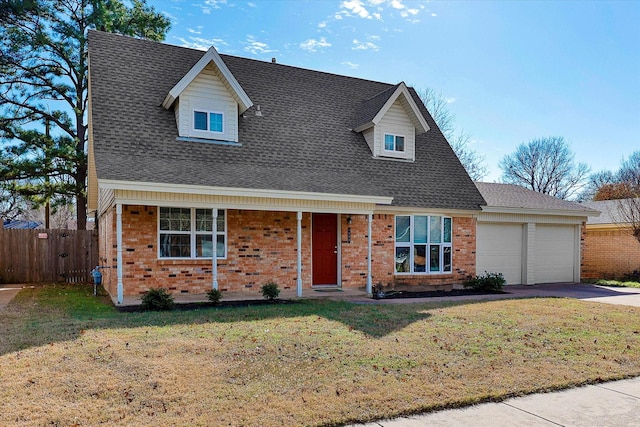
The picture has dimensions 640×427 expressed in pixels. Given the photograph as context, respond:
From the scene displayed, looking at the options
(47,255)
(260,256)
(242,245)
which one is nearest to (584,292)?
(260,256)

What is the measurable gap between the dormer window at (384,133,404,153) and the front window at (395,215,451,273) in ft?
8.57

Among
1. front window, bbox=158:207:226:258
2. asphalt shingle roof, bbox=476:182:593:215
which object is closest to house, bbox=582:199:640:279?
asphalt shingle roof, bbox=476:182:593:215

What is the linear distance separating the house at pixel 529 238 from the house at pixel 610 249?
3.42 meters

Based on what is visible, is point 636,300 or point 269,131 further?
point 269,131

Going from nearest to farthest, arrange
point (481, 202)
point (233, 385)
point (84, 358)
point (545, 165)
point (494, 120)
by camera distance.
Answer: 1. point (233, 385)
2. point (84, 358)
3. point (481, 202)
4. point (494, 120)
5. point (545, 165)

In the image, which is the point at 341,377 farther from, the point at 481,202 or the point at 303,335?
the point at 481,202

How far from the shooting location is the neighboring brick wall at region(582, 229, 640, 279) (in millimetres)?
20109

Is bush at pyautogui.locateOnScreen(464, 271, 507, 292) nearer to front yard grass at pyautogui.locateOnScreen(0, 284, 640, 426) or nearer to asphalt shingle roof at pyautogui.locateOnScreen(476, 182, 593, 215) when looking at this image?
asphalt shingle roof at pyautogui.locateOnScreen(476, 182, 593, 215)

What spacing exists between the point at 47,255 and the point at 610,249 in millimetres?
23304

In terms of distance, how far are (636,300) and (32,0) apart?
24.2 m

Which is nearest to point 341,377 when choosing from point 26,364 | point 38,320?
point 26,364

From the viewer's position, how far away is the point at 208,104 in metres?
13.0

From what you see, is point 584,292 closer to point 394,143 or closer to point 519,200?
point 519,200

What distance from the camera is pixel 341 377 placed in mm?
5414
